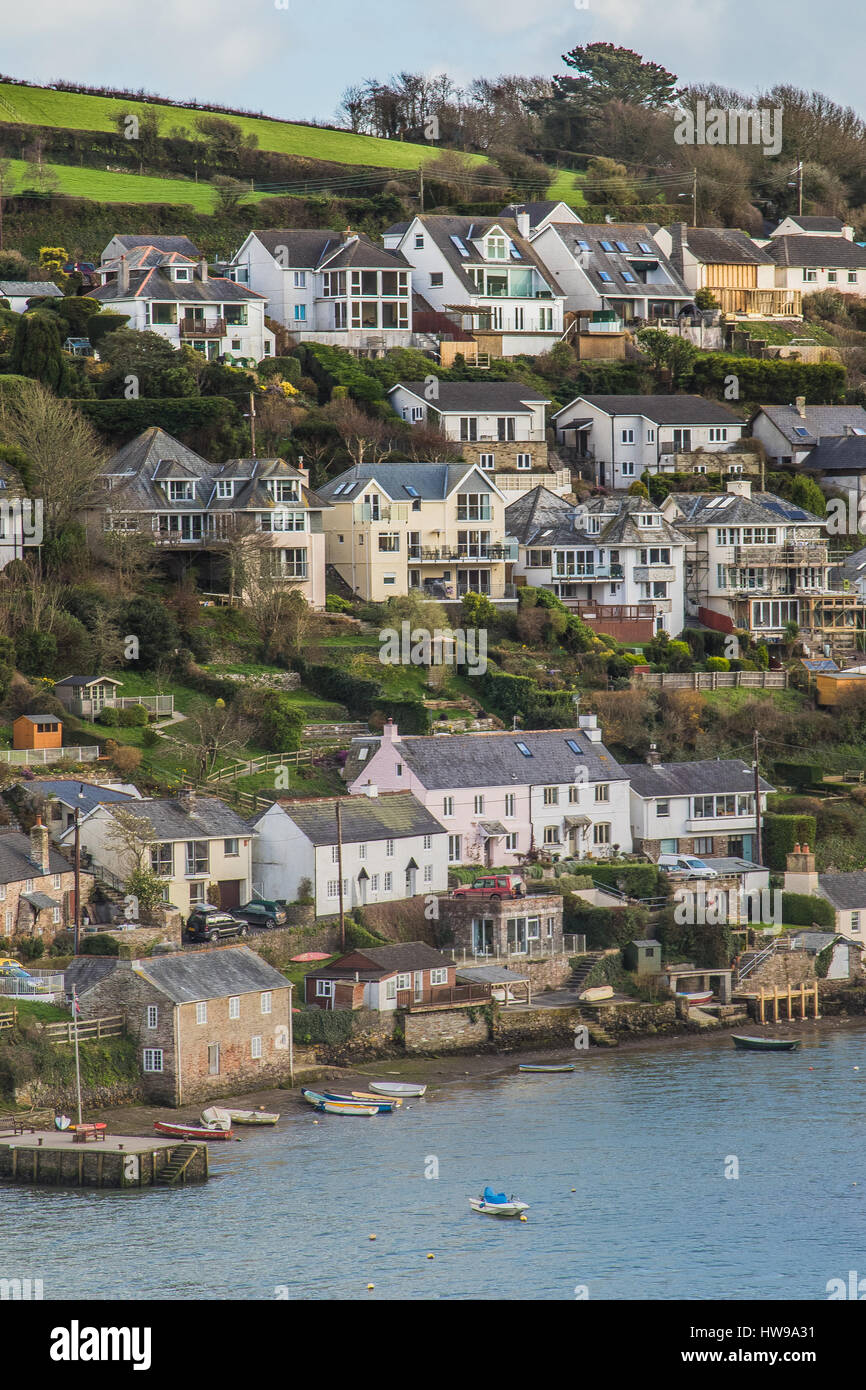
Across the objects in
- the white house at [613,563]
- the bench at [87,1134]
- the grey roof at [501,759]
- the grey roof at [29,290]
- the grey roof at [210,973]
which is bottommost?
the bench at [87,1134]

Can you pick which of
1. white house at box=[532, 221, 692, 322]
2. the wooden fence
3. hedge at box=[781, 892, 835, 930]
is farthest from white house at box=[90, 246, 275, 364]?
the wooden fence

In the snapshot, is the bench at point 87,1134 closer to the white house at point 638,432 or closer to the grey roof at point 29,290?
the grey roof at point 29,290

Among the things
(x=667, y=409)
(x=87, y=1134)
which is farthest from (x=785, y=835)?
(x=667, y=409)

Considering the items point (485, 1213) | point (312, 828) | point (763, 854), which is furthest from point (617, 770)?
point (485, 1213)

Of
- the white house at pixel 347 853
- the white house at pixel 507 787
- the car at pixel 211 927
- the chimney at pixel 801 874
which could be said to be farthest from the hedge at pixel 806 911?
the car at pixel 211 927

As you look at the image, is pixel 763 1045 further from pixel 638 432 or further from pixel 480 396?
pixel 638 432

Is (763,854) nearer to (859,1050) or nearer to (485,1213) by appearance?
(859,1050)
